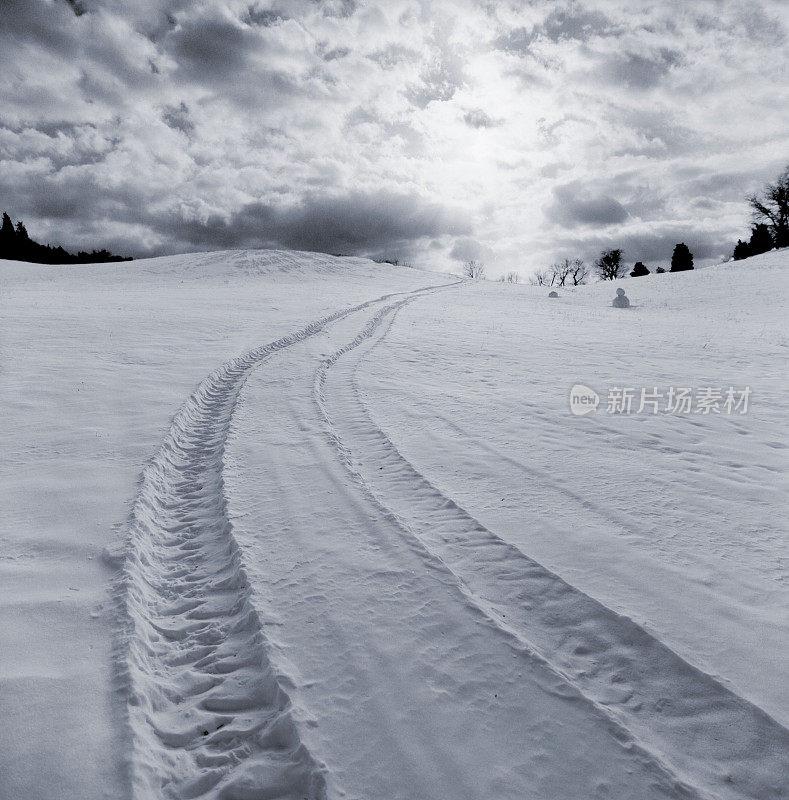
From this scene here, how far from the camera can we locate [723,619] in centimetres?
367

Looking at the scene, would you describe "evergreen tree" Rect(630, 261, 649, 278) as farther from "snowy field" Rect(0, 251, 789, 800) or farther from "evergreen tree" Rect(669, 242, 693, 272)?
"snowy field" Rect(0, 251, 789, 800)

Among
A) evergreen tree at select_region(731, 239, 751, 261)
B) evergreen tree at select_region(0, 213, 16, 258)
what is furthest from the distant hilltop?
evergreen tree at select_region(731, 239, 751, 261)

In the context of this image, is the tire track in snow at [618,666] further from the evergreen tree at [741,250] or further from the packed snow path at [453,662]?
the evergreen tree at [741,250]

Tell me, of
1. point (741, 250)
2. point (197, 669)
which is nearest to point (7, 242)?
point (197, 669)

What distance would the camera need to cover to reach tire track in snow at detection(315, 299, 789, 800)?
8.89ft

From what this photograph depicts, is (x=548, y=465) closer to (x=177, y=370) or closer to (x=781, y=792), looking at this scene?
(x=781, y=792)

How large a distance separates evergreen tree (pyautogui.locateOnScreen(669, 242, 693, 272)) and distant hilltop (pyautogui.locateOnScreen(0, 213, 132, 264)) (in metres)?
78.0

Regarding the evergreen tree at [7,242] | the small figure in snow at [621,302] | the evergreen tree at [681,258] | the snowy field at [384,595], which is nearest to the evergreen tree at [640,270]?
the evergreen tree at [681,258]

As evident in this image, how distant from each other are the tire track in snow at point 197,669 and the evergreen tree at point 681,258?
71.8 meters

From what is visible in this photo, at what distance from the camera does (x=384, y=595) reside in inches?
155

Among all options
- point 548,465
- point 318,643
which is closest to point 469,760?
point 318,643

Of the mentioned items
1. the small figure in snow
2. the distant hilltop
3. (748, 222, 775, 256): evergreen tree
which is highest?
(748, 222, 775, 256): evergreen tree

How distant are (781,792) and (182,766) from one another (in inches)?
127

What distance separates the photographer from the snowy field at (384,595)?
2721 millimetres
